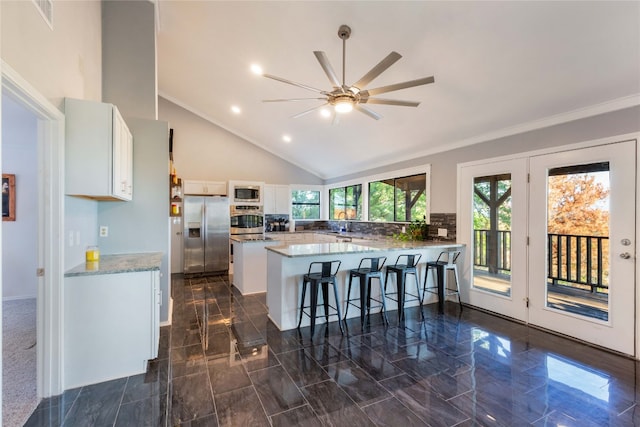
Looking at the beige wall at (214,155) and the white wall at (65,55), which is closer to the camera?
the white wall at (65,55)

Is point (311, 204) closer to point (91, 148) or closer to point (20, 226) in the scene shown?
point (20, 226)

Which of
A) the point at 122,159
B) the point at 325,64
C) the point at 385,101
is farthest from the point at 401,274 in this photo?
the point at 122,159

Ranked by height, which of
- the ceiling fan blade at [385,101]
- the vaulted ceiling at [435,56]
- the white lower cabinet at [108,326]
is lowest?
the white lower cabinet at [108,326]

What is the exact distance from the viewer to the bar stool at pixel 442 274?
4.06m

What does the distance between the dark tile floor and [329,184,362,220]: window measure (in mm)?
3738

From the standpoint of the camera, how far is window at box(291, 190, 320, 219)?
7.83 m

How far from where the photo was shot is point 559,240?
11.0 ft

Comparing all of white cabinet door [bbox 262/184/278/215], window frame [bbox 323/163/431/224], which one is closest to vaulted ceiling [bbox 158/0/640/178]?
window frame [bbox 323/163/431/224]

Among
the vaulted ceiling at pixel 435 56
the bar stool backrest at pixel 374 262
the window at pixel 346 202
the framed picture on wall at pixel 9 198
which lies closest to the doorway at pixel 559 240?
the vaulted ceiling at pixel 435 56

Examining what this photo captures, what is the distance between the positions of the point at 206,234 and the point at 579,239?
6086mm

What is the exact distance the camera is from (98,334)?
239cm

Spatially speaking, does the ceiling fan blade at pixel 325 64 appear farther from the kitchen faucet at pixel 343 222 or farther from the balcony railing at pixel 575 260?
the kitchen faucet at pixel 343 222

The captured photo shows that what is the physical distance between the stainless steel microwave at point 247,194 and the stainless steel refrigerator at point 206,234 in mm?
323

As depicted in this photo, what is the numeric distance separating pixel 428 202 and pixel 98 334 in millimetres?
4518
